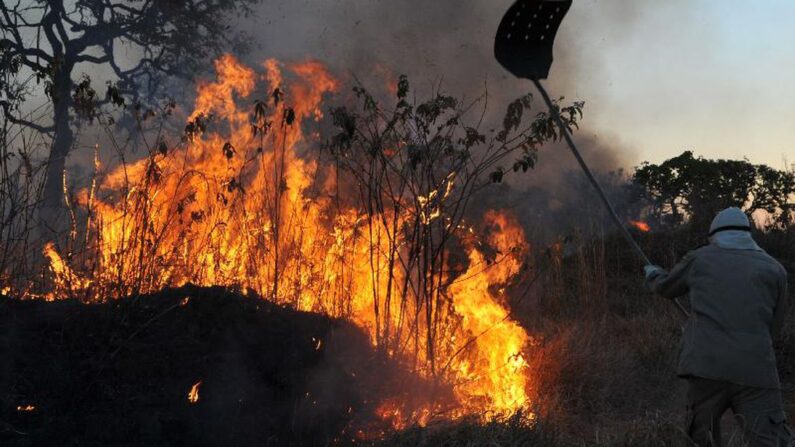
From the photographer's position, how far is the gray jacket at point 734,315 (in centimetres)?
382

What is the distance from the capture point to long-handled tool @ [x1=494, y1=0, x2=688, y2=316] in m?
3.63

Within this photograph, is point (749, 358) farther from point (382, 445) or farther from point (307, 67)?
point (307, 67)

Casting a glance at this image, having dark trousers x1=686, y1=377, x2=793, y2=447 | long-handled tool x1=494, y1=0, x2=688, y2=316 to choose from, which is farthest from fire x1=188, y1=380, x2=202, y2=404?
dark trousers x1=686, y1=377, x2=793, y2=447

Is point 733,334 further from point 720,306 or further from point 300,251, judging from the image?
point 300,251

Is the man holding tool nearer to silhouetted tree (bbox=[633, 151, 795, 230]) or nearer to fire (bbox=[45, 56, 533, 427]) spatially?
fire (bbox=[45, 56, 533, 427])

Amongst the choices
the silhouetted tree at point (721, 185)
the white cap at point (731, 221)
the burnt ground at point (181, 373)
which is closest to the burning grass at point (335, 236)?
the burnt ground at point (181, 373)

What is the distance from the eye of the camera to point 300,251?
6.44 m

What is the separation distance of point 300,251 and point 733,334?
381 centimetres

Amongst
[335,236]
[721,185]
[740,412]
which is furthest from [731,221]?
[721,185]

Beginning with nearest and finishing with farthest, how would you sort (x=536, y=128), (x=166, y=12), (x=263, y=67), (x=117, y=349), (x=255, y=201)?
1. (x=117, y=349)
2. (x=536, y=128)
3. (x=255, y=201)
4. (x=263, y=67)
5. (x=166, y=12)

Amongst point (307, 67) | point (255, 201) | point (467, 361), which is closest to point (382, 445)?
point (467, 361)

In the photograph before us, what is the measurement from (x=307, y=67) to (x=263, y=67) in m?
0.54

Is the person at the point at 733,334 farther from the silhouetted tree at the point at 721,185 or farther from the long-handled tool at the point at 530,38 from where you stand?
the silhouetted tree at the point at 721,185

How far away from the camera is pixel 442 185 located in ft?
20.1
